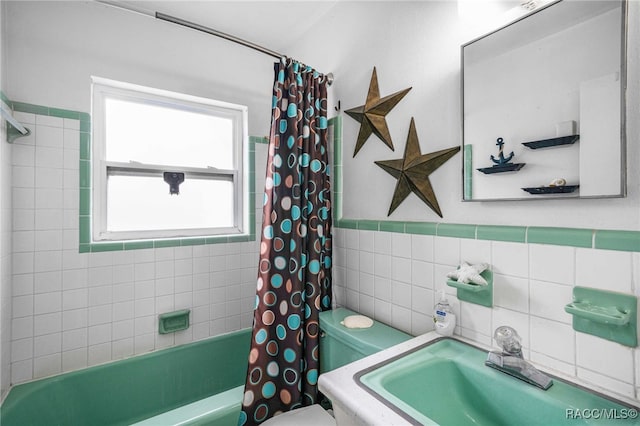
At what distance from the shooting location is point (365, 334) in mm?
1270

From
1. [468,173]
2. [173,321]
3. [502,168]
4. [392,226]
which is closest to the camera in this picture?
[502,168]

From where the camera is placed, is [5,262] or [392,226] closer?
[5,262]

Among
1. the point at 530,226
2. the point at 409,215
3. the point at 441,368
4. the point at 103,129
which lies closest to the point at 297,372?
the point at 441,368

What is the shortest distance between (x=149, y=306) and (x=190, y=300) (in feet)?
0.74

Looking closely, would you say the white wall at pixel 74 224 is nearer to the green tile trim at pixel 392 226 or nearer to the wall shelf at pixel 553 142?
the green tile trim at pixel 392 226

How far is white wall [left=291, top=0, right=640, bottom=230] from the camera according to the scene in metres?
0.74

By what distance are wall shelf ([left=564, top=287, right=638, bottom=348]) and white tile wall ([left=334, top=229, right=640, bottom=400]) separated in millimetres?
19

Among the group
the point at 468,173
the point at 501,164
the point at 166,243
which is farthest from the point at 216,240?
the point at 501,164

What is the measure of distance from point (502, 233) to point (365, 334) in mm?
704

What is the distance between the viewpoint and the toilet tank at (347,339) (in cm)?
119

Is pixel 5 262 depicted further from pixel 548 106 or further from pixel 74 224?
pixel 548 106

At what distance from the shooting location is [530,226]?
90cm

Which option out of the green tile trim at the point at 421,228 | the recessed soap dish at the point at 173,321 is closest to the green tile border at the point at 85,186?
the recessed soap dish at the point at 173,321

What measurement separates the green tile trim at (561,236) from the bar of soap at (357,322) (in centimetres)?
78
